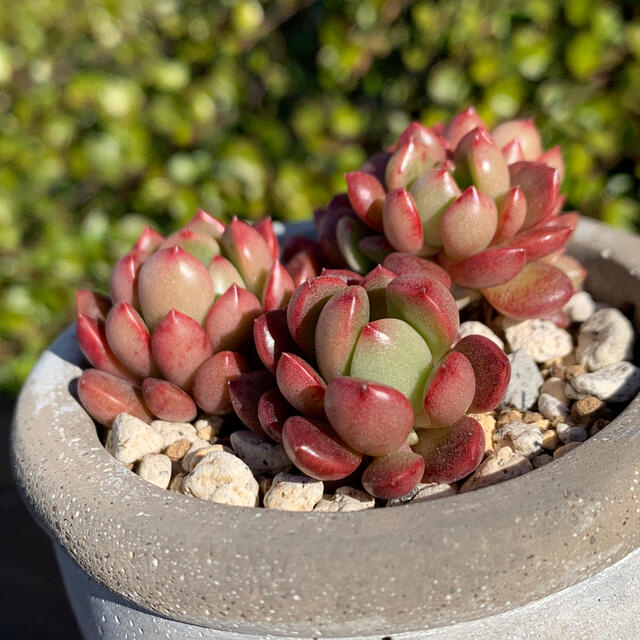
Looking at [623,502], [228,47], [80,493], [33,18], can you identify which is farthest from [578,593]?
[33,18]

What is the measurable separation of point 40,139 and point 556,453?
1792 millimetres

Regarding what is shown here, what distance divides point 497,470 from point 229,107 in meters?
1.59

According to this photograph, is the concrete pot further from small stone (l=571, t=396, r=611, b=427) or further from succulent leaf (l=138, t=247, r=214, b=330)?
succulent leaf (l=138, t=247, r=214, b=330)

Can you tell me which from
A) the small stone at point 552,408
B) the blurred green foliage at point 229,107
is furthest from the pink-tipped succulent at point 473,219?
the blurred green foliage at point 229,107

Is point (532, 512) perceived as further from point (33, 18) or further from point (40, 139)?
point (33, 18)

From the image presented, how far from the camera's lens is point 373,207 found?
1.02 meters

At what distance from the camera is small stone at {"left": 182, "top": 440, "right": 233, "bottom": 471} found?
0.89 metres

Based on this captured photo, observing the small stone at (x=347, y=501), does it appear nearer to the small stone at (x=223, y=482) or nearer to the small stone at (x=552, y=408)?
the small stone at (x=223, y=482)

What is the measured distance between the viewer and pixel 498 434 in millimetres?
901

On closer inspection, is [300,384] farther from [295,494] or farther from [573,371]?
[573,371]

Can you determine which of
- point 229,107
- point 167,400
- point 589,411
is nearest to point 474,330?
point 589,411

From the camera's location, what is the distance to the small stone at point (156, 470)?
0.87 metres

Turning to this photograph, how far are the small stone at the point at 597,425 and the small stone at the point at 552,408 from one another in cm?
4

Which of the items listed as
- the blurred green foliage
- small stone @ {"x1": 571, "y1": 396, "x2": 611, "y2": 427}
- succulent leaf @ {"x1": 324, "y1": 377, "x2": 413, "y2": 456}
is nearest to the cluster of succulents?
succulent leaf @ {"x1": 324, "y1": 377, "x2": 413, "y2": 456}
